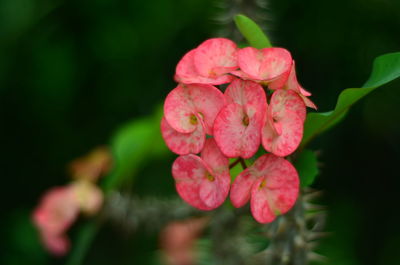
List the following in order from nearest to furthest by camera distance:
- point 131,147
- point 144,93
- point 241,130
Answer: point 241,130
point 131,147
point 144,93

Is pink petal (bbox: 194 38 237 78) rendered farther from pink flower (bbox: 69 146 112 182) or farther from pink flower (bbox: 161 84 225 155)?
pink flower (bbox: 69 146 112 182)

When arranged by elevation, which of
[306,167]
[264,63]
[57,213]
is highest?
[264,63]

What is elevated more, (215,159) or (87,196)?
(215,159)

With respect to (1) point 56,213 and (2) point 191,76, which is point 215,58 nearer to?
(2) point 191,76

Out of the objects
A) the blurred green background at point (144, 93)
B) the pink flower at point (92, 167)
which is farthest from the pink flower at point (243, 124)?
the blurred green background at point (144, 93)

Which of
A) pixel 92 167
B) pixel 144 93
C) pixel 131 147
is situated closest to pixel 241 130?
pixel 131 147

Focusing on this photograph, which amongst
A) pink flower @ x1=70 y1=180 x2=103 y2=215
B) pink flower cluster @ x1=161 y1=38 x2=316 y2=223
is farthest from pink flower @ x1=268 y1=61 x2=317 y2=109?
pink flower @ x1=70 y1=180 x2=103 y2=215
